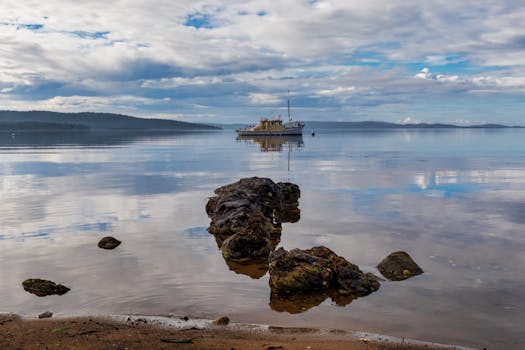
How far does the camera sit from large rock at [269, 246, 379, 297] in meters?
12.6

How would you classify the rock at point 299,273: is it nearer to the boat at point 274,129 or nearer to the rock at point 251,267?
the rock at point 251,267

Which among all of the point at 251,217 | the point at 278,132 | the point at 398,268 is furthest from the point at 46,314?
the point at 278,132

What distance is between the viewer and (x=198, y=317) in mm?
10906

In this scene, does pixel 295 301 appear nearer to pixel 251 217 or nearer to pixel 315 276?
pixel 315 276

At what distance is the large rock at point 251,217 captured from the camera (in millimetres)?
16078

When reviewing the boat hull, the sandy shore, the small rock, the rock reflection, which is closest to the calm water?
the rock reflection

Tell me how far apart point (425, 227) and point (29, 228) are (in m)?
16.7

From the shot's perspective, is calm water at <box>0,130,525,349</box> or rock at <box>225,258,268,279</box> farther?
rock at <box>225,258,268,279</box>

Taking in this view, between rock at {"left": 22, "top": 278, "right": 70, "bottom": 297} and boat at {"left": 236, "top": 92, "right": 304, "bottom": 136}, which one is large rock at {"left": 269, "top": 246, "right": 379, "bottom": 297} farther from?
boat at {"left": 236, "top": 92, "right": 304, "bottom": 136}

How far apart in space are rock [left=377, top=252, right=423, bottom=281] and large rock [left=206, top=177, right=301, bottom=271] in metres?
4.01

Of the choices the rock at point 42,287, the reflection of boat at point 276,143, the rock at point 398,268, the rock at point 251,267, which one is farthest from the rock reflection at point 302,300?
the reflection of boat at point 276,143

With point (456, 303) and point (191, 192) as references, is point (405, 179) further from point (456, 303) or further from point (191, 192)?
point (456, 303)

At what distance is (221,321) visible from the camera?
10477 mm

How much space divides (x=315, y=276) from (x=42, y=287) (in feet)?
23.4
